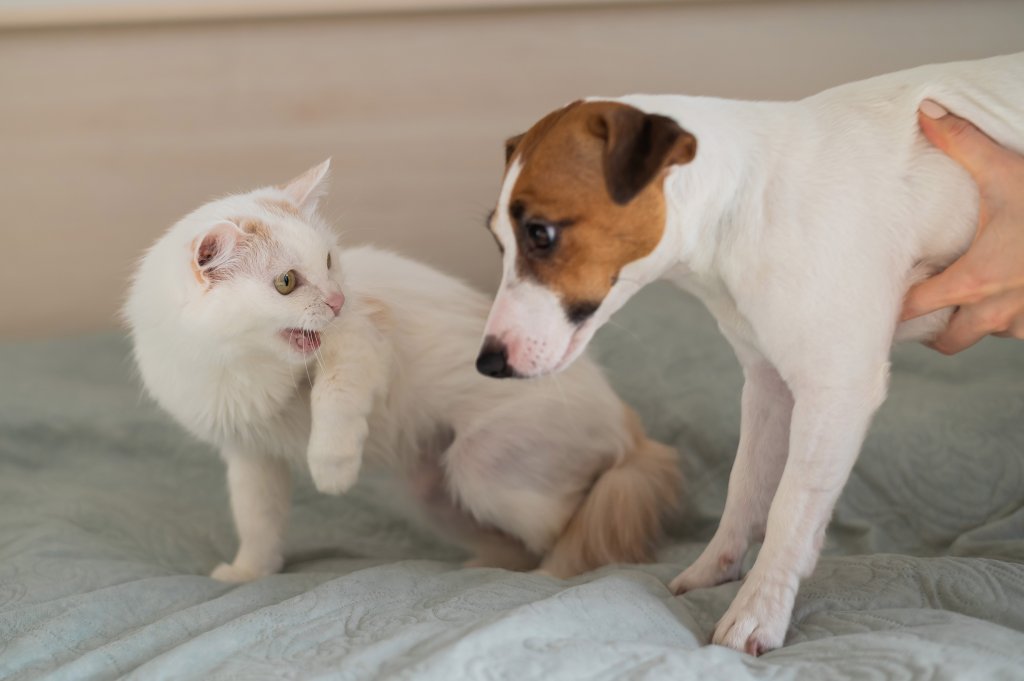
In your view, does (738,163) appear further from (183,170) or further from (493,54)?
(183,170)

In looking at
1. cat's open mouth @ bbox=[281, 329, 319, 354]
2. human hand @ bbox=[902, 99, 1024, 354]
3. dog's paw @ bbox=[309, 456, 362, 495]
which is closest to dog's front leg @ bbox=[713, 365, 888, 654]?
human hand @ bbox=[902, 99, 1024, 354]

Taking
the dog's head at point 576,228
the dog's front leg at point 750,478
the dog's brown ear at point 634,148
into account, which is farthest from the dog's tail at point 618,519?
the dog's brown ear at point 634,148

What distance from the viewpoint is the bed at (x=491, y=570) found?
3.39 ft

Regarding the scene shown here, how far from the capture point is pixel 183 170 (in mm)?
2486

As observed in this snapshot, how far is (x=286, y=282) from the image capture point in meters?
1.43

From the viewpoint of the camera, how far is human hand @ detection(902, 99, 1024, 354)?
1191mm

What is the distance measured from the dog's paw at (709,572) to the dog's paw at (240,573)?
2.03 ft

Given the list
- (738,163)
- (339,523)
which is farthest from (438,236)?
(738,163)

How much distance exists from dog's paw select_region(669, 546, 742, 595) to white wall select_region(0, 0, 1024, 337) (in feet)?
4.07

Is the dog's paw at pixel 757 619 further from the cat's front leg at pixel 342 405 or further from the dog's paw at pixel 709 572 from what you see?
the cat's front leg at pixel 342 405

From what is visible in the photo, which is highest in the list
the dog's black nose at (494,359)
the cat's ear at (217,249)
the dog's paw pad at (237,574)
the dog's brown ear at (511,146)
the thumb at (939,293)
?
the dog's brown ear at (511,146)

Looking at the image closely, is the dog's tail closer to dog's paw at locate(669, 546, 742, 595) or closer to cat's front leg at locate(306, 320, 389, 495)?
dog's paw at locate(669, 546, 742, 595)

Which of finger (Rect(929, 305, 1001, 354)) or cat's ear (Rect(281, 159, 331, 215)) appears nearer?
finger (Rect(929, 305, 1001, 354))

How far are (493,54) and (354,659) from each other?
1.73m
